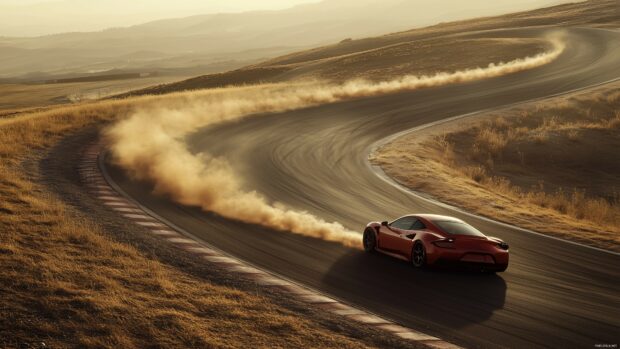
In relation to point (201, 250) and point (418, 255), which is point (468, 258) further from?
point (201, 250)

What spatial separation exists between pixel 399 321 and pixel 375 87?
37.2 meters

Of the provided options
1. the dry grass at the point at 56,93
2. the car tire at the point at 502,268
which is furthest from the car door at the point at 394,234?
the dry grass at the point at 56,93

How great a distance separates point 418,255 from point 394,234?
2.93 ft

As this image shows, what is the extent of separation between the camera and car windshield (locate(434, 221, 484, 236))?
48.8 feet

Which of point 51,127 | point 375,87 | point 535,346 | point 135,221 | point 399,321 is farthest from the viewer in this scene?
point 375,87

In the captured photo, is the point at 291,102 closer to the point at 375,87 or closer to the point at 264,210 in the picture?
the point at 375,87

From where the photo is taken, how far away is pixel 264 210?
747 inches

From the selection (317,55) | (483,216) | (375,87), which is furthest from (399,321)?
(317,55)

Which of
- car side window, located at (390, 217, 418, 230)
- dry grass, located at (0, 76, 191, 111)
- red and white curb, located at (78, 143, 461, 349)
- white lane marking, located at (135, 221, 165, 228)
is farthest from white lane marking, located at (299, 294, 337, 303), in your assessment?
dry grass, located at (0, 76, 191, 111)

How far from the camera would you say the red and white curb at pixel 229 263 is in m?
10.9

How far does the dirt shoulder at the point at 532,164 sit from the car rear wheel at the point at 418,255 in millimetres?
5252

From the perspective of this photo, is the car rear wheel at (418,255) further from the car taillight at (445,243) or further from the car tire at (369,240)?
the car tire at (369,240)

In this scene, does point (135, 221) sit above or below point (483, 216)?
above

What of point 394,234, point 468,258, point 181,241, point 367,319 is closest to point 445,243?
point 468,258
